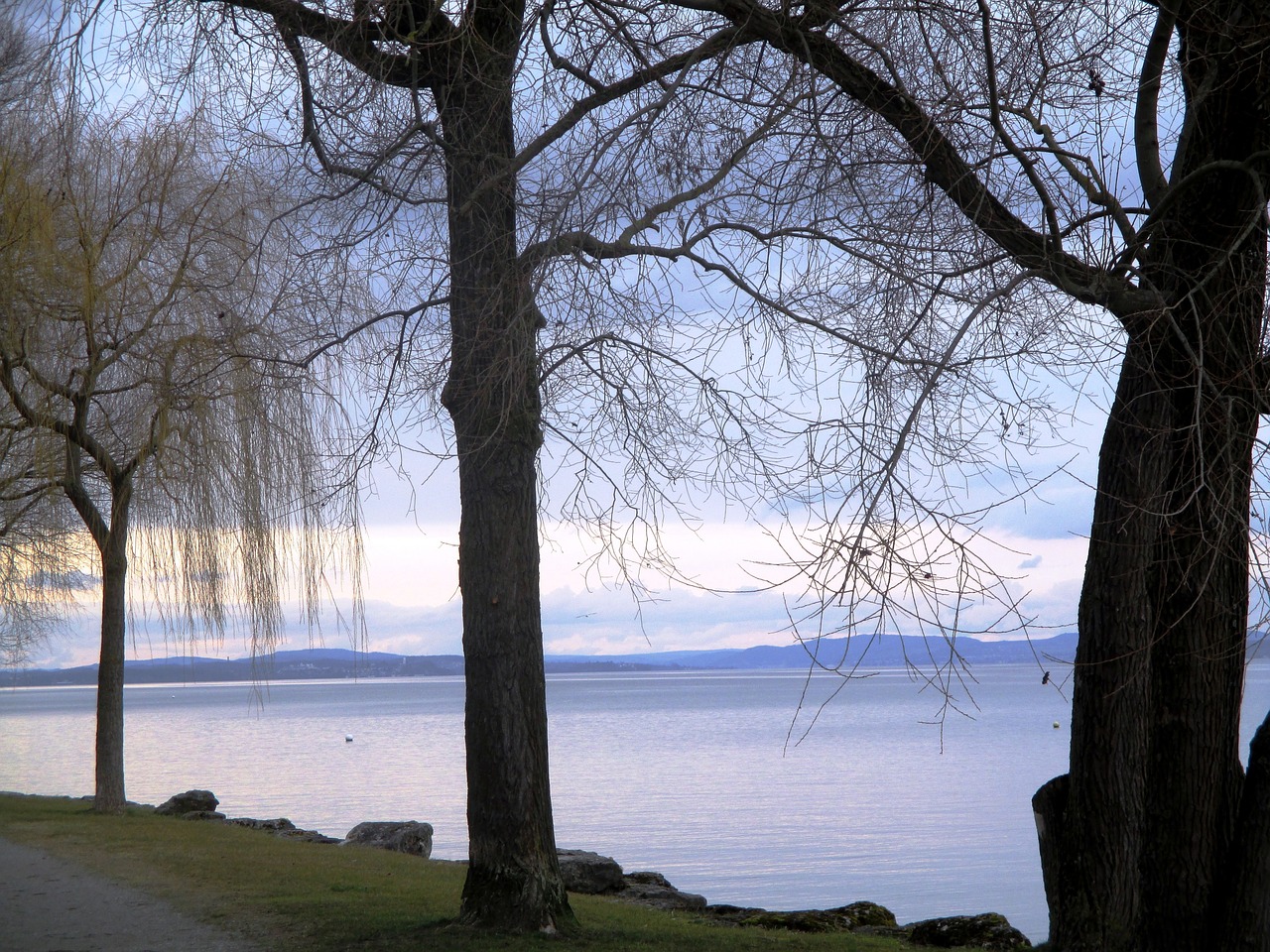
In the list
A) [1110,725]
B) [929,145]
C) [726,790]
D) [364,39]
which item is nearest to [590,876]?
[1110,725]

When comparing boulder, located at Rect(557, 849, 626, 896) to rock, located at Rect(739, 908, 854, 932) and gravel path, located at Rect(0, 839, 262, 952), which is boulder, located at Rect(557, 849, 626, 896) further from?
gravel path, located at Rect(0, 839, 262, 952)

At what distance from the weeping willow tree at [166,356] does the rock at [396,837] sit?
529 cm

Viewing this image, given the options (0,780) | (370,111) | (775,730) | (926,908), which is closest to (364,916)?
(370,111)

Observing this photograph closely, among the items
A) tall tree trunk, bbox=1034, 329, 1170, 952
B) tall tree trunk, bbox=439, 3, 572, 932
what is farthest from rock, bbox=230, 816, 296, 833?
tall tree trunk, bbox=1034, 329, 1170, 952

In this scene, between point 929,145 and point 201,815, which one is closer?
point 929,145

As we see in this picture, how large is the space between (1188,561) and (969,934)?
21.8 feet

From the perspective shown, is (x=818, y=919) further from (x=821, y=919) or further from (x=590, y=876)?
(x=590, y=876)

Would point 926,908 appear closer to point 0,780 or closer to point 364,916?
point 364,916

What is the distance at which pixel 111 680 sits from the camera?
15.3 m

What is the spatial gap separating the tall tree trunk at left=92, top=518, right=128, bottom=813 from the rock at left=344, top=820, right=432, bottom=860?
10.5 feet

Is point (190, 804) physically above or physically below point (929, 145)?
below

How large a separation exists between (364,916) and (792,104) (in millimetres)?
6361

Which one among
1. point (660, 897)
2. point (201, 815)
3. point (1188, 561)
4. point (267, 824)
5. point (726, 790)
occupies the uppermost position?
point (1188, 561)

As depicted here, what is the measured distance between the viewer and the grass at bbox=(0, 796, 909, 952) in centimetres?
762
